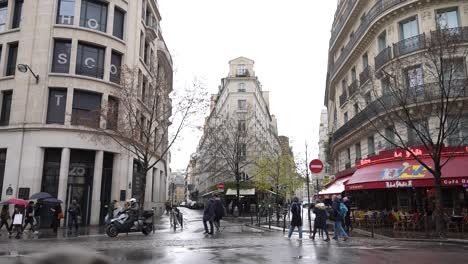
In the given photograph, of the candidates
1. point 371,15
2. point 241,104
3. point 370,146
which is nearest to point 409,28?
point 371,15

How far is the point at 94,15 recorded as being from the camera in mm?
27281

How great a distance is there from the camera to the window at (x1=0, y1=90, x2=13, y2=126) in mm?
25689

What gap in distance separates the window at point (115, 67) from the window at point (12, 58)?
611 cm

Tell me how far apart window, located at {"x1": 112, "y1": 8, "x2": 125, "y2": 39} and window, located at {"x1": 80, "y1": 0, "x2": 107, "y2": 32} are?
1013 millimetres

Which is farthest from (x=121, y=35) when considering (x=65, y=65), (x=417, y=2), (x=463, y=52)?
(x=463, y=52)

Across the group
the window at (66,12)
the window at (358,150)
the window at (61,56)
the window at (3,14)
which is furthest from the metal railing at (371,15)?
the window at (3,14)

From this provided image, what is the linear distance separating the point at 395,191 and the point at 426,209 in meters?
2.43

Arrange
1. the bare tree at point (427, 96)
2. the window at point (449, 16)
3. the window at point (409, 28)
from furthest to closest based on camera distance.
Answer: the window at point (409, 28) → the window at point (449, 16) → the bare tree at point (427, 96)

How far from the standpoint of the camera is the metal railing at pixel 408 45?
21.4 metres

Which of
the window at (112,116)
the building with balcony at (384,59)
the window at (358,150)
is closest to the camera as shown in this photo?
the building with balcony at (384,59)

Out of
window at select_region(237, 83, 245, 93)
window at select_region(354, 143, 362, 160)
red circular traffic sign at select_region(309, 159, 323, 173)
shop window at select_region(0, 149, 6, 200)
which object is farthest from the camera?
window at select_region(237, 83, 245, 93)

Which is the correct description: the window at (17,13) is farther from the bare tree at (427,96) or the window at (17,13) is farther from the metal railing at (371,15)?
the bare tree at (427,96)

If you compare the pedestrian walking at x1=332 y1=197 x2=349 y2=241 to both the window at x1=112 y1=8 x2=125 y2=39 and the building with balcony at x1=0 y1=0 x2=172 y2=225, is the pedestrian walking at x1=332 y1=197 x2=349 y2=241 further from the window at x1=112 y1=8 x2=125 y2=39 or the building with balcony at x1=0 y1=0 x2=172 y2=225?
the window at x1=112 y1=8 x2=125 y2=39

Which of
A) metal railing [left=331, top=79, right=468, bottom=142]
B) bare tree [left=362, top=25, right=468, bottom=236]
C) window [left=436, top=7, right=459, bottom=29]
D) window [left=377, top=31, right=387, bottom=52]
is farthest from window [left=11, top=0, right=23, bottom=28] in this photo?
window [left=436, top=7, right=459, bottom=29]
